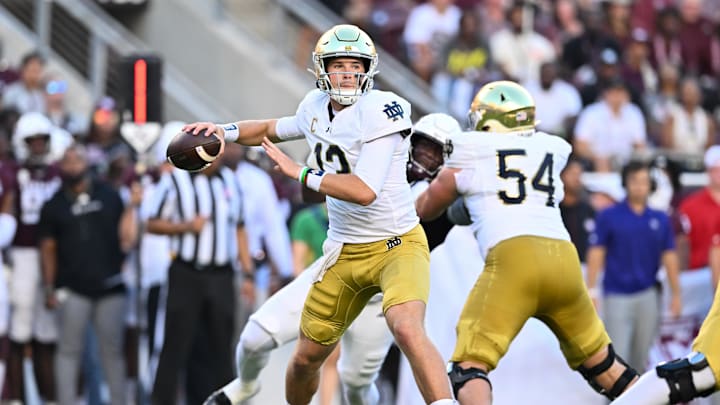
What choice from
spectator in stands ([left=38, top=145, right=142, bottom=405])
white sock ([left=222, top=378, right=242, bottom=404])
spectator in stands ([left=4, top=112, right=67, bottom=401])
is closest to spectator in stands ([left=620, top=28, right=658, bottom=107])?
spectator in stands ([left=38, top=145, right=142, bottom=405])

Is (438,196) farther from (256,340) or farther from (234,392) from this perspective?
(234,392)

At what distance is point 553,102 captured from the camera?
1366 centimetres

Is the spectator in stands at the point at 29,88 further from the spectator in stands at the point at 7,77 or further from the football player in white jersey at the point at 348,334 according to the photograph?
the football player in white jersey at the point at 348,334

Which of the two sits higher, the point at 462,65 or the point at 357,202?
the point at 462,65

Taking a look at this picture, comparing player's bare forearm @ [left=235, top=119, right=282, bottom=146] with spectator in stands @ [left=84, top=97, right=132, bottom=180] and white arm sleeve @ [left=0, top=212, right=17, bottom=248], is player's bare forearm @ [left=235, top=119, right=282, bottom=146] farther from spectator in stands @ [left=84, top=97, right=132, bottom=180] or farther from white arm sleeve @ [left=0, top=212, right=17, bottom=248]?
spectator in stands @ [left=84, top=97, right=132, bottom=180]

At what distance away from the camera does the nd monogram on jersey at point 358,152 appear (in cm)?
699

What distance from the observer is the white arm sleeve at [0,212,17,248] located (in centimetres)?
1039

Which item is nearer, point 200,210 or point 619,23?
point 200,210

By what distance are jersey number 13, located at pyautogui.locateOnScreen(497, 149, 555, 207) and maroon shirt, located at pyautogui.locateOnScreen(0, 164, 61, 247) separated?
4.25 metres

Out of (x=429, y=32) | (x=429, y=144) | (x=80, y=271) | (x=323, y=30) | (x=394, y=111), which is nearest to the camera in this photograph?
(x=394, y=111)

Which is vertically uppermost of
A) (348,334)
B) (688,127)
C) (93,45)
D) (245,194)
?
(93,45)

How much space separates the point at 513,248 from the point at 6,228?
4.35 meters

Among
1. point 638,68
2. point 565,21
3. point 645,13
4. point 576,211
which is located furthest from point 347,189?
point 645,13

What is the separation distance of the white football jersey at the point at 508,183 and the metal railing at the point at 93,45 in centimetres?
665
